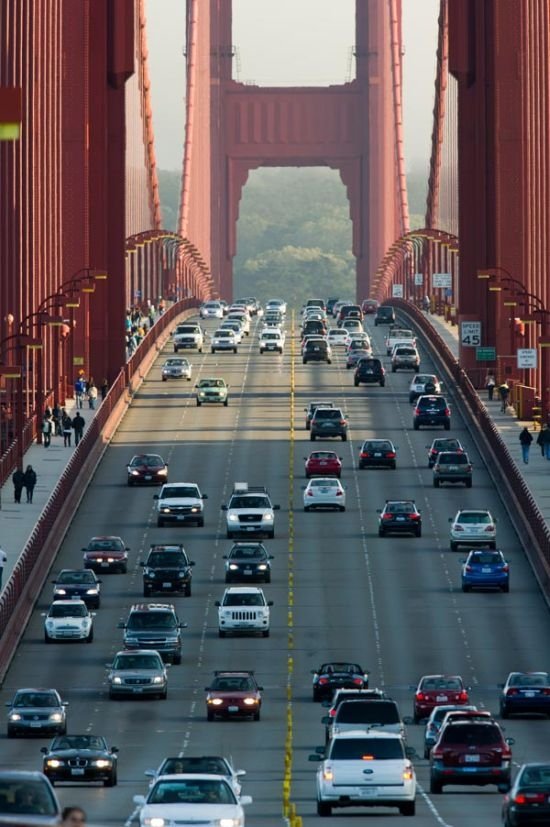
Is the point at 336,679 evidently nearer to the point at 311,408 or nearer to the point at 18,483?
the point at 18,483

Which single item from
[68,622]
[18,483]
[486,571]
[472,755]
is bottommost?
[68,622]

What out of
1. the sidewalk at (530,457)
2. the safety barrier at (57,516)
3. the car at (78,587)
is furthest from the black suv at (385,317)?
the car at (78,587)

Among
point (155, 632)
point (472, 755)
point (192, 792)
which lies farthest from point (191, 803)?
point (155, 632)

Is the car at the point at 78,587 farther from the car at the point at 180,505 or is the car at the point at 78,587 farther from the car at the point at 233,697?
the car at the point at 233,697

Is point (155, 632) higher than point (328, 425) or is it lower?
lower

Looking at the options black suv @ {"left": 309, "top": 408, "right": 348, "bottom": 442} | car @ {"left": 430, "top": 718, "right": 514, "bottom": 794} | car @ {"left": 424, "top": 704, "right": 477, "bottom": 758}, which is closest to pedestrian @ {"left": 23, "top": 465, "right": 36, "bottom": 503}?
black suv @ {"left": 309, "top": 408, "right": 348, "bottom": 442}

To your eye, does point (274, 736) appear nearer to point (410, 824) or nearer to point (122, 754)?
point (122, 754)

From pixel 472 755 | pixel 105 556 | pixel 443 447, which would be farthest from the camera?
pixel 443 447
